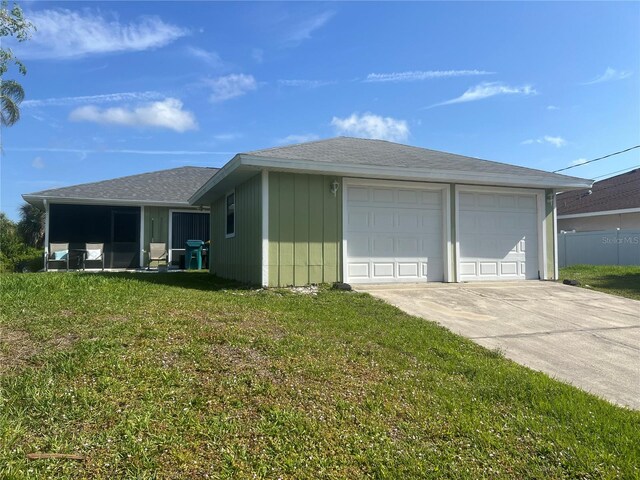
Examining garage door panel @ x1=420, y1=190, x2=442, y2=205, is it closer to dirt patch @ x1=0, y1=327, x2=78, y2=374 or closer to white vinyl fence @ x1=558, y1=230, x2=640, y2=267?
dirt patch @ x1=0, y1=327, x2=78, y2=374

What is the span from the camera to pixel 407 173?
9.02m

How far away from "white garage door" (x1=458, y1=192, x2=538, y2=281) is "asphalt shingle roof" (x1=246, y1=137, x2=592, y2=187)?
2.17 ft

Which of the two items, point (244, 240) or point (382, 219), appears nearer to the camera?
point (382, 219)

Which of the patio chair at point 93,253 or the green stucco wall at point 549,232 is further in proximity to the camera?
the patio chair at point 93,253

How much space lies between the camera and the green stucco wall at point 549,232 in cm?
1061

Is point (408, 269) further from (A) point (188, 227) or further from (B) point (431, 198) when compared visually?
(A) point (188, 227)

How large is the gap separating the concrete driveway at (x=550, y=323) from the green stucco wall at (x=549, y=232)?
2.59 feet

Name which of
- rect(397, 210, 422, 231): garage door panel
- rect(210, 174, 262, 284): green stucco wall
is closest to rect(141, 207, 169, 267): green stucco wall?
rect(210, 174, 262, 284): green stucco wall

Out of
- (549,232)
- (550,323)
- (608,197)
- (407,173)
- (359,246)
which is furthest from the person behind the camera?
(608,197)

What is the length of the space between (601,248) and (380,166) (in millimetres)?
14344

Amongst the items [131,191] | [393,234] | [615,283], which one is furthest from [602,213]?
[131,191]

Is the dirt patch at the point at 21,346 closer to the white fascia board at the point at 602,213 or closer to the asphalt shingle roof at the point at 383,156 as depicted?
the asphalt shingle roof at the point at 383,156

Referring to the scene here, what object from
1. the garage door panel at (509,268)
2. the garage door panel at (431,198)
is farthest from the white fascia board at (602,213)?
the garage door panel at (431,198)

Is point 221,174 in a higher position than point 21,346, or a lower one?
higher
